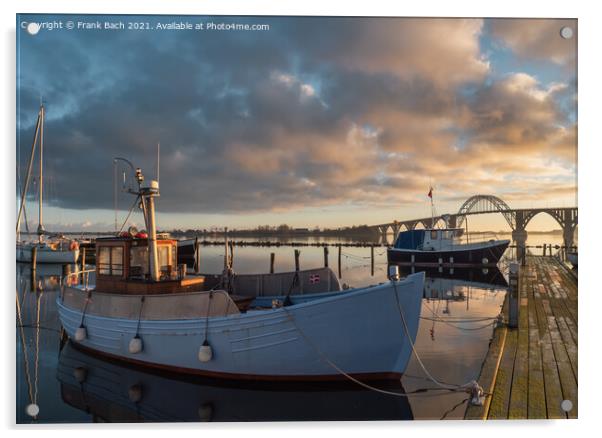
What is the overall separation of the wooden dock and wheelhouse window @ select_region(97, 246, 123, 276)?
588cm

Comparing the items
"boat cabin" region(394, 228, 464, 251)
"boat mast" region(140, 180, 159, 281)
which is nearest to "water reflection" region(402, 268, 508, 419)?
"boat mast" region(140, 180, 159, 281)

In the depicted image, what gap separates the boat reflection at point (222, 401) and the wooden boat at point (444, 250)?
72.5 ft

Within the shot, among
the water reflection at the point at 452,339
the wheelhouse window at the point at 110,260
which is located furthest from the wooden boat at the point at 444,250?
the wheelhouse window at the point at 110,260

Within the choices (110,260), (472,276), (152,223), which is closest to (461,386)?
(152,223)

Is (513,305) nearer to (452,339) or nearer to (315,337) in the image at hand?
(452,339)

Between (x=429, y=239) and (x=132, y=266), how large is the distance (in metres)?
23.7

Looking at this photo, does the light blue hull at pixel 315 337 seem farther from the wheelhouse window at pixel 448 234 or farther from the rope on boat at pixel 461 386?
the wheelhouse window at pixel 448 234

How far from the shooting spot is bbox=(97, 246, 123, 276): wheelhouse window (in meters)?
7.05

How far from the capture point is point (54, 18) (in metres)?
4.81

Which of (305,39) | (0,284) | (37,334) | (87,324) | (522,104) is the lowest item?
(37,334)

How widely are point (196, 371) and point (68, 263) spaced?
26.0 meters

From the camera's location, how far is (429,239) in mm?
27531

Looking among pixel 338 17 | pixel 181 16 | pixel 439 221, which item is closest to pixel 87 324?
pixel 181 16

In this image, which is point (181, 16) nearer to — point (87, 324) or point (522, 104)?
point (522, 104)
